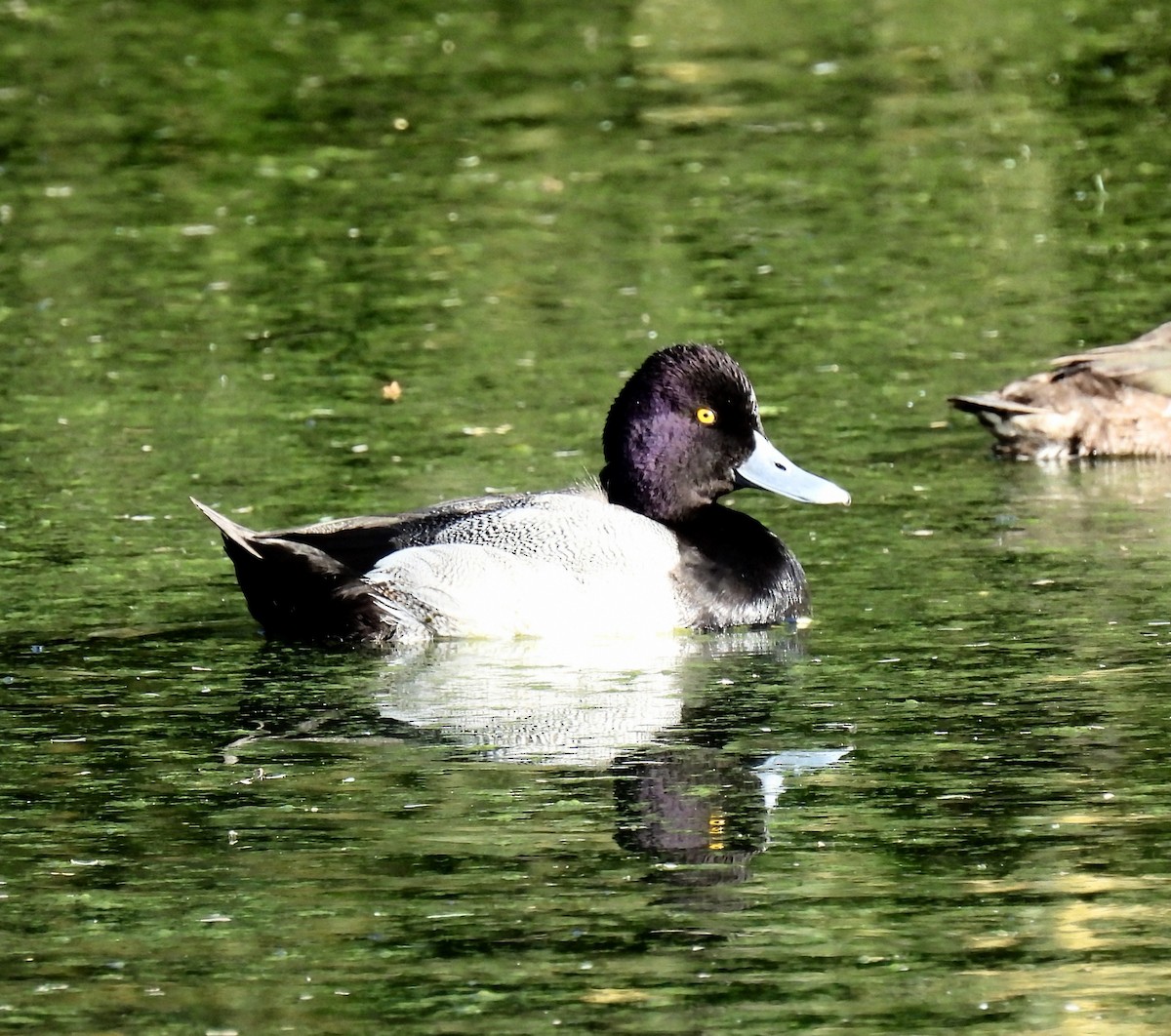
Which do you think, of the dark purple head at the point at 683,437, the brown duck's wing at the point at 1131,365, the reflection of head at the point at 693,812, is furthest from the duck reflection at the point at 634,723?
the brown duck's wing at the point at 1131,365

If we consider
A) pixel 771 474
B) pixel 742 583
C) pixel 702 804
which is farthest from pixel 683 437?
pixel 702 804

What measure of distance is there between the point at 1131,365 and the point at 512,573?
3.74m

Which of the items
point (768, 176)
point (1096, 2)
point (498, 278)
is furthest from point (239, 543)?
point (1096, 2)

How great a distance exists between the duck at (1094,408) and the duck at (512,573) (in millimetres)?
2116

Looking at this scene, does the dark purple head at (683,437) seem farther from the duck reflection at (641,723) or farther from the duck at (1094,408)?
the duck at (1094,408)

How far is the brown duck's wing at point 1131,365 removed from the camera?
38.8 feet

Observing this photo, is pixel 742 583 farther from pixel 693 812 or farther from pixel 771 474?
pixel 693 812

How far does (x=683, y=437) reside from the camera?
9961 mm

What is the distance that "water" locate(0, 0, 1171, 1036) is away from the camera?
617cm

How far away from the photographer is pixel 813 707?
827cm

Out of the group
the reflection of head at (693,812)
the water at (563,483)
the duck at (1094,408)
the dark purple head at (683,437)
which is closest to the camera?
the water at (563,483)

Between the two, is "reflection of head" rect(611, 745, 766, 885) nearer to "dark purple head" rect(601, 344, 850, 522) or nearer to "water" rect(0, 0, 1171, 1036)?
"water" rect(0, 0, 1171, 1036)

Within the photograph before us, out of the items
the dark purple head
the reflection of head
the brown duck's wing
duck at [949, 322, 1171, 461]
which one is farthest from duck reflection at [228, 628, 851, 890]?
the brown duck's wing

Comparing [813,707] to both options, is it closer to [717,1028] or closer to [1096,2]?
[717,1028]
